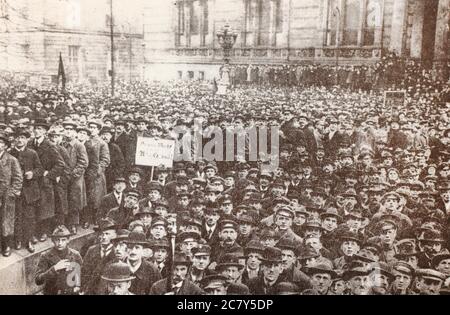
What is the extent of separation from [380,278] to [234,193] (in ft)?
5.50

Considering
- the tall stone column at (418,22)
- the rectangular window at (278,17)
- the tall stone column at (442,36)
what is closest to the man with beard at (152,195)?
the rectangular window at (278,17)

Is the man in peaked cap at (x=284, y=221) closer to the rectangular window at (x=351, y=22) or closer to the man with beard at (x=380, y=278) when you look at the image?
the man with beard at (x=380, y=278)

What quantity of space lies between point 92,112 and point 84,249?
5.05 feet

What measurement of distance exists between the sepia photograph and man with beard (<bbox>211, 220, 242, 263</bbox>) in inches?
0.6

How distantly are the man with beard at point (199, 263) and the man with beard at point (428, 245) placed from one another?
6.90ft

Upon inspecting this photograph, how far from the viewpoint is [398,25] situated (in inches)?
185

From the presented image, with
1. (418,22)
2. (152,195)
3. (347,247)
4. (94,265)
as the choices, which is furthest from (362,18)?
(94,265)

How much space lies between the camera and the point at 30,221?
469 cm

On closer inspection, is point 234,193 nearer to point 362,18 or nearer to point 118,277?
point 118,277

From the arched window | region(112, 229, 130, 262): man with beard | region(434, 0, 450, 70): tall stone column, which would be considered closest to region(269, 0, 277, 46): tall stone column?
the arched window

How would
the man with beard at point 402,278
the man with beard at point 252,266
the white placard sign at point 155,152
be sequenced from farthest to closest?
1. the white placard sign at point 155,152
2. the man with beard at point 252,266
3. the man with beard at point 402,278

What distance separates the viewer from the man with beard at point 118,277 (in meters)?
4.39
